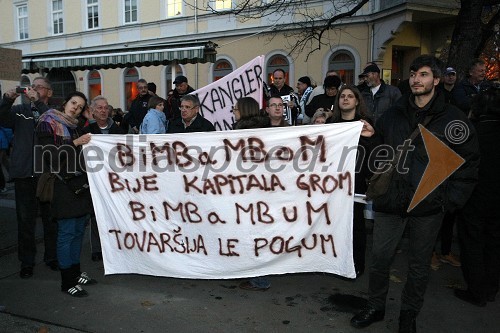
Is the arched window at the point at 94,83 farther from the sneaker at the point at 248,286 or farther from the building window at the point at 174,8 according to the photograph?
the sneaker at the point at 248,286

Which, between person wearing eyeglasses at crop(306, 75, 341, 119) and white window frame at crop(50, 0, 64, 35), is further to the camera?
white window frame at crop(50, 0, 64, 35)

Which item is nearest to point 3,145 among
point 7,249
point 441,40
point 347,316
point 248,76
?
point 7,249

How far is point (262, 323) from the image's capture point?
11.8 feet

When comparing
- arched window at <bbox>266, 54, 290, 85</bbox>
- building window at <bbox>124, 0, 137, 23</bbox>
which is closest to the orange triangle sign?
arched window at <bbox>266, 54, 290, 85</bbox>

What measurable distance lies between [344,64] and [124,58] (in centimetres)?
750

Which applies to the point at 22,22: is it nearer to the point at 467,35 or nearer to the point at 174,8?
the point at 174,8

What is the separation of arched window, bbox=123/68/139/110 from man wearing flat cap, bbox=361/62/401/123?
Answer: 1618 centimetres

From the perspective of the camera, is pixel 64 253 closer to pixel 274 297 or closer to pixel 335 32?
pixel 274 297

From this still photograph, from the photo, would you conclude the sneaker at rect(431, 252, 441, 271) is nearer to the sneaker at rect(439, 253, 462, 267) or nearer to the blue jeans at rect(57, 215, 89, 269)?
the sneaker at rect(439, 253, 462, 267)

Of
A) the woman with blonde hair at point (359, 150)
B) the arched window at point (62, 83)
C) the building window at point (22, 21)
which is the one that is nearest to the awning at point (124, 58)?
the woman with blonde hair at point (359, 150)

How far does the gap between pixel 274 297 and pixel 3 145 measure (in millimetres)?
7269

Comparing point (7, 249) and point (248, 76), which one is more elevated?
point (248, 76)

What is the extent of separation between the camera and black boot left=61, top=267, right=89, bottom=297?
4145mm

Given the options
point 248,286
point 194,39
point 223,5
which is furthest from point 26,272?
point 223,5
